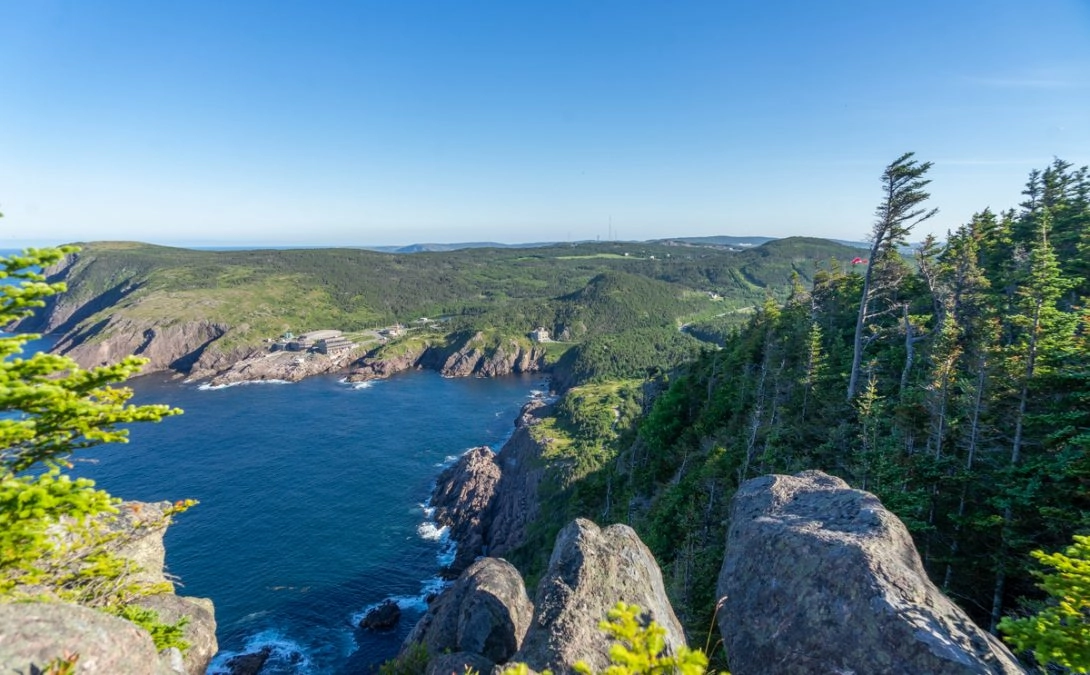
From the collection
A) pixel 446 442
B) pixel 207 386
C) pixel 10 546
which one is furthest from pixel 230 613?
pixel 207 386

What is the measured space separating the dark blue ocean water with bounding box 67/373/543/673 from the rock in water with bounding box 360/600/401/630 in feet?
3.96

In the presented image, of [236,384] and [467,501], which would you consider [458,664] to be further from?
[236,384]

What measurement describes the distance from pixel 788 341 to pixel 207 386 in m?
204

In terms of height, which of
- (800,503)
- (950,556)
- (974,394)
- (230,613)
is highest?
(974,394)

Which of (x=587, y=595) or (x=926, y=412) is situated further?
(x=926, y=412)

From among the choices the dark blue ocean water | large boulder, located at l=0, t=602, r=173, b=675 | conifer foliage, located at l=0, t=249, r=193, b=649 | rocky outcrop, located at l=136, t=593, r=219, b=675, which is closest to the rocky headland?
rocky outcrop, located at l=136, t=593, r=219, b=675

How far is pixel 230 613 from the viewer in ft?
222

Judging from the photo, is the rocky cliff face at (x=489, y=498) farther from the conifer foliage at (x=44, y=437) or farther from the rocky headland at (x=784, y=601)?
the conifer foliage at (x=44, y=437)

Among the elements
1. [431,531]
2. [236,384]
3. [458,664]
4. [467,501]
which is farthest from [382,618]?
[236,384]

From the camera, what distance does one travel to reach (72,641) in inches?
328

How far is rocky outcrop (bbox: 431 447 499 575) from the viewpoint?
85.9 meters

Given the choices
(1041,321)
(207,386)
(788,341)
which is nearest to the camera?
(1041,321)

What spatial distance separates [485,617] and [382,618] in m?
53.6

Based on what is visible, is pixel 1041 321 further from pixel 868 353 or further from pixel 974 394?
pixel 868 353
